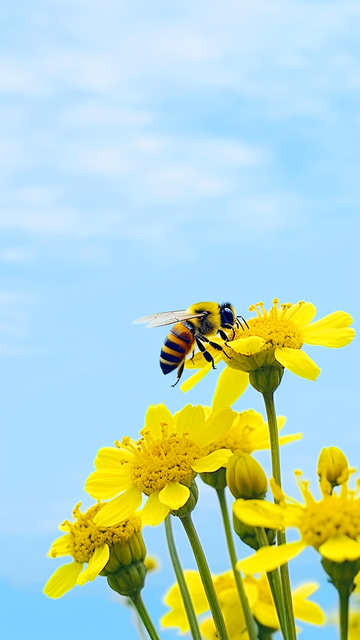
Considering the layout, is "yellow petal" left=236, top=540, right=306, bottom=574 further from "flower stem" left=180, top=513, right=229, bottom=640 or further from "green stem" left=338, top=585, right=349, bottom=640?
"flower stem" left=180, top=513, right=229, bottom=640

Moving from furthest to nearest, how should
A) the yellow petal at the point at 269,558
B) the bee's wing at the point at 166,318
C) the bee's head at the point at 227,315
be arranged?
the bee's wing at the point at 166,318 → the bee's head at the point at 227,315 → the yellow petal at the point at 269,558

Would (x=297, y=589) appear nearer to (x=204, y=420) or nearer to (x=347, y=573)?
(x=204, y=420)

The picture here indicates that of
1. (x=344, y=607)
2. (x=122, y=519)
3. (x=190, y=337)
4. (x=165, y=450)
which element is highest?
(x=190, y=337)

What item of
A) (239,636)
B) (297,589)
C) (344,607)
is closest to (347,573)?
(344,607)

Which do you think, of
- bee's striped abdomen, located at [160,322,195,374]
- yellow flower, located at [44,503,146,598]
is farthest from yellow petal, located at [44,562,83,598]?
bee's striped abdomen, located at [160,322,195,374]

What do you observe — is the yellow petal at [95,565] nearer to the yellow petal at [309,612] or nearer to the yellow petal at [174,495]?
the yellow petal at [174,495]

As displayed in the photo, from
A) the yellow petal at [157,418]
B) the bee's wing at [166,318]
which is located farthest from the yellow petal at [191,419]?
Answer: the bee's wing at [166,318]
